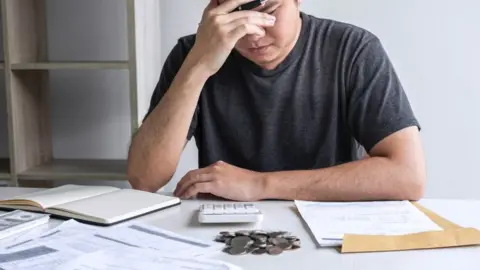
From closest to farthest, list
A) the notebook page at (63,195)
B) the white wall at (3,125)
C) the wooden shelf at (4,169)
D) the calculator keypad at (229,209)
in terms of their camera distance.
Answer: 1. the calculator keypad at (229,209)
2. the notebook page at (63,195)
3. the wooden shelf at (4,169)
4. the white wall at (3,125)

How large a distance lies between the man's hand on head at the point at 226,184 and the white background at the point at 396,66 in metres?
0.85

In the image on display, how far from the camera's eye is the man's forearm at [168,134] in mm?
1345

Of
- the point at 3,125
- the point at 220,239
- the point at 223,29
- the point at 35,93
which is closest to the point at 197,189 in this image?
the point at 220,239

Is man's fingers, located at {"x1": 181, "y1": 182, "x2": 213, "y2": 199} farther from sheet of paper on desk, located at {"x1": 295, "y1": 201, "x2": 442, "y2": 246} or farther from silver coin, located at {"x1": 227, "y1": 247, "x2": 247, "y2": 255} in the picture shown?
silver coin, located at {"x1": 227, "y1": 247, "x2": 247, "y2": 255}

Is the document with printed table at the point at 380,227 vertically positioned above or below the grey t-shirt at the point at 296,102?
below

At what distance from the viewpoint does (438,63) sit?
2.07 metres

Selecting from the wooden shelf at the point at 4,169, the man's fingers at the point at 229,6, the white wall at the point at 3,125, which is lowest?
the wooden shelf at the point at 4,169

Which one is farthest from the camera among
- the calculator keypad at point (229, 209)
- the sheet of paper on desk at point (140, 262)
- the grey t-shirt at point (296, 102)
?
the grey t-shirt at point (296, 102)

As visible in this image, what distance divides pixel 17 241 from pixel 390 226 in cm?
58

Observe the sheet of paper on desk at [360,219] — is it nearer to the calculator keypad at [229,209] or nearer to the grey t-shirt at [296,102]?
the calculator keypad at [229,209]

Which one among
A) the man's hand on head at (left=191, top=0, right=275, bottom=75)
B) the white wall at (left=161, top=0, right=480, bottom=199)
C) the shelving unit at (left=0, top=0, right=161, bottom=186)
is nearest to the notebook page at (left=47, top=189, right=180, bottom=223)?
the man's hand on head at (left=191, top=0, right=275, bottom=75)

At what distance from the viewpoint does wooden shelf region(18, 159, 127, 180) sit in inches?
77.9

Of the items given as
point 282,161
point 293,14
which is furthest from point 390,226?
point 293,14

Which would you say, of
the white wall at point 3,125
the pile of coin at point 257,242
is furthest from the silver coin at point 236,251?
the white wall at point 3,125
